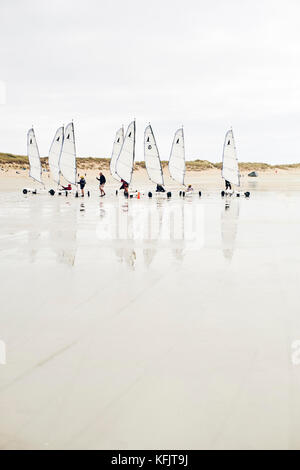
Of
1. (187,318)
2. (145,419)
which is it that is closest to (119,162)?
(187,318)

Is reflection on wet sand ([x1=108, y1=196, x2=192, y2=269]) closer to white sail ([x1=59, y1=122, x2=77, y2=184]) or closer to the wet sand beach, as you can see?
the wet sand beach

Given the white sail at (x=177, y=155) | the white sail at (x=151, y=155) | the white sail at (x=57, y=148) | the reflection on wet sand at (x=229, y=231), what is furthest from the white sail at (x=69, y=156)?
the reflection on wet sand at (x=229, y=231)

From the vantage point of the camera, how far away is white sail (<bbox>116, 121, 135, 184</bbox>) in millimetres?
40812

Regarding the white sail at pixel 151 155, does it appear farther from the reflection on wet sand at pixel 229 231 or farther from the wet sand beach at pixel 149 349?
the wet sand beach at pixel 149 349

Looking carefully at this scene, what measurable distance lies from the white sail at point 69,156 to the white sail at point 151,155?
722cm

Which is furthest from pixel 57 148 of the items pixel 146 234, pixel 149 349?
pixel 149 349

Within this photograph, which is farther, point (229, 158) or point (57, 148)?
point (229, 158)

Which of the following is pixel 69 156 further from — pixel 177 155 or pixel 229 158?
pixel 229 158

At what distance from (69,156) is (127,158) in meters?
5.79

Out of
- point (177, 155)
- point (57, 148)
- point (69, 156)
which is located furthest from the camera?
point (177, 155)

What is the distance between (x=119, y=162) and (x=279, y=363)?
121 ft

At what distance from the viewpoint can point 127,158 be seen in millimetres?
41188

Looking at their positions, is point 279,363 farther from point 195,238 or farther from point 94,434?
point 195,238

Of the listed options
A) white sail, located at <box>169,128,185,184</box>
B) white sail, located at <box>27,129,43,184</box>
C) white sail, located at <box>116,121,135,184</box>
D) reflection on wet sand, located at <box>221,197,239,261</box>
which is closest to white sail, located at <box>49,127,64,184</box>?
white sail, located at <box>27,129,43,184</box>
